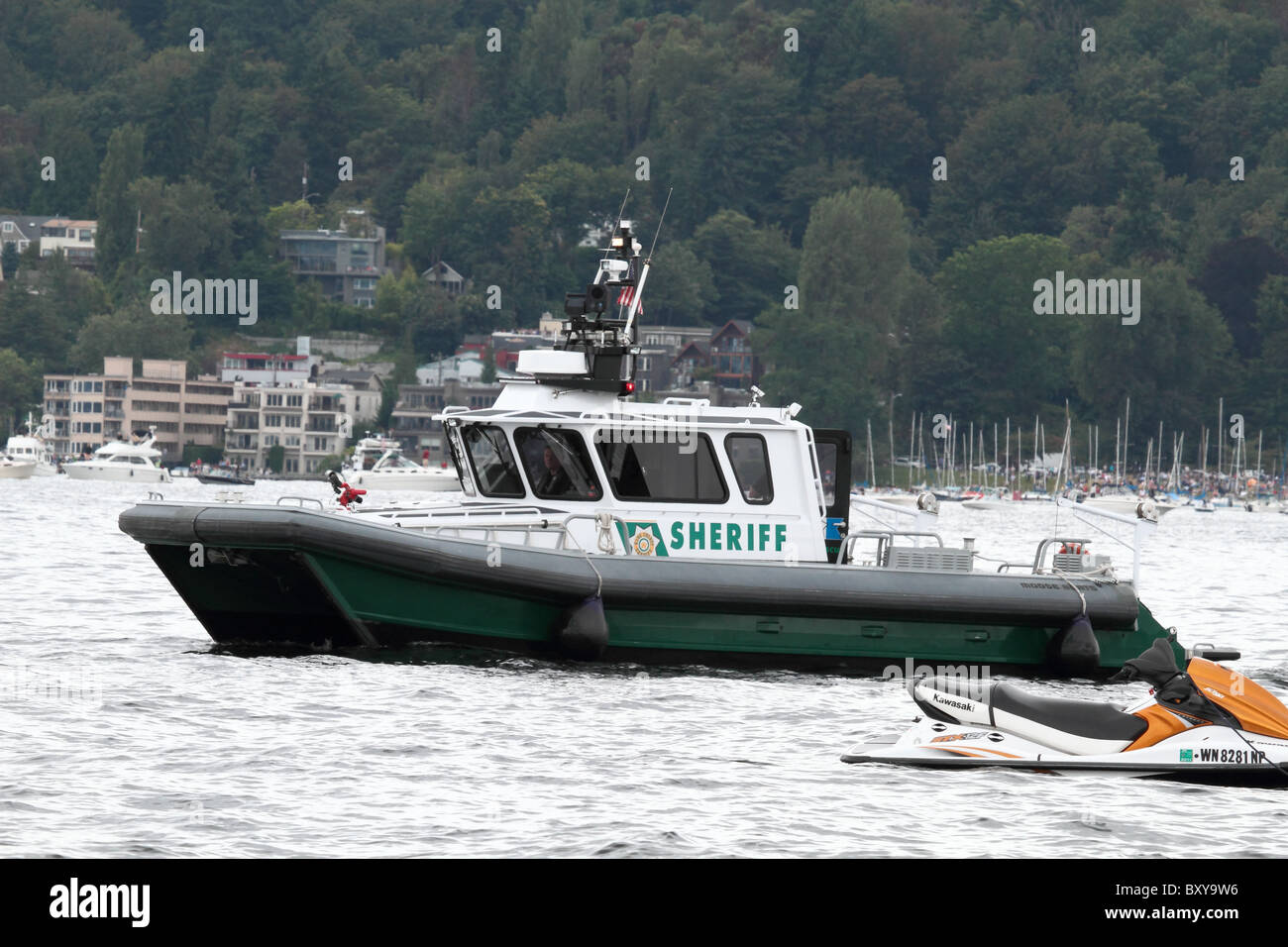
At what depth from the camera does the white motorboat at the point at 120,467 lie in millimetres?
129375

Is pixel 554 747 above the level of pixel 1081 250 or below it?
below

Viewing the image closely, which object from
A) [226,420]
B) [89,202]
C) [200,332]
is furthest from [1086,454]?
[89,202]

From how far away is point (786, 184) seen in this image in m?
160

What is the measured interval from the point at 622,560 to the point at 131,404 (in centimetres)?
13669

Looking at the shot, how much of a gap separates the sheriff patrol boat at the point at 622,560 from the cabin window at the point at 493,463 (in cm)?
2

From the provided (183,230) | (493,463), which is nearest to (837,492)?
(493,463)

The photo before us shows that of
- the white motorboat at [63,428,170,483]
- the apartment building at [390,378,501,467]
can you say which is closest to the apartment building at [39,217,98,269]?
the apartment building at [390,378,501,467]

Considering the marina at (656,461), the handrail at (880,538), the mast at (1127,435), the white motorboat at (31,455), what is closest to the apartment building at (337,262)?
the marina at (656,461)

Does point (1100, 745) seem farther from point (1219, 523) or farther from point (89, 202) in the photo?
point (89, 202)

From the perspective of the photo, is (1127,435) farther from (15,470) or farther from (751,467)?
(751,467)

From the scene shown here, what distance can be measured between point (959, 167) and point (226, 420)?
178 feet

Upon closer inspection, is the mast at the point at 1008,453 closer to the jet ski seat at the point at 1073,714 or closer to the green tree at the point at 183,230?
the green tree at the point at 183,230

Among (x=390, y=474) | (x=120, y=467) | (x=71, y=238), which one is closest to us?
(x=390, y=474)
